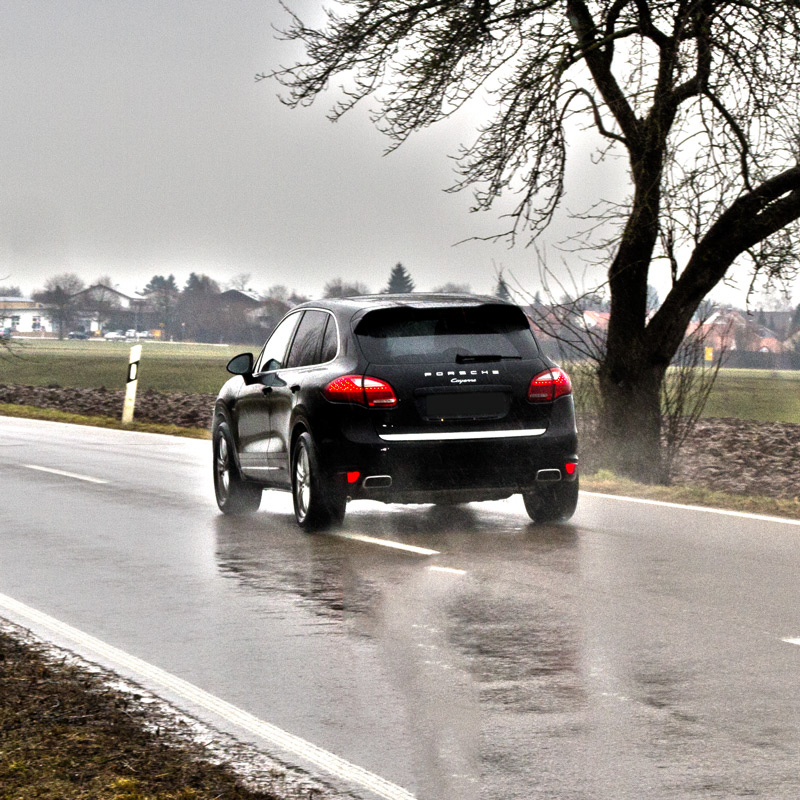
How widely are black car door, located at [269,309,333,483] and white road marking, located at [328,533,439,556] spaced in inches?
31.6

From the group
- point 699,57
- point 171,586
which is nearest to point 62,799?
point 171,586

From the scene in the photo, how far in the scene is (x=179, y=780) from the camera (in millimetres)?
5027

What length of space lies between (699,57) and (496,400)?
7.31 metres

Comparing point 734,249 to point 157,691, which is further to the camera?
point 734,249

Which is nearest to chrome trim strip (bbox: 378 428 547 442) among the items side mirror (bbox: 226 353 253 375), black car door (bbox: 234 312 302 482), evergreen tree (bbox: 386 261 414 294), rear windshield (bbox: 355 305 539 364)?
rear windshield (bbox: 355 305 539 364)

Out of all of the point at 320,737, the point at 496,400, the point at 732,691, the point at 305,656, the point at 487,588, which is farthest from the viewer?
the point at 496,400

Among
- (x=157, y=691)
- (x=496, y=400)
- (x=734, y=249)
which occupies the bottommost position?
(x=157, y=691)

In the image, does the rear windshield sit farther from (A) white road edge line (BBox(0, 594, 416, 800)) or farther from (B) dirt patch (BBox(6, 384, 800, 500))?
(B) dirt patch (BBox(6, 384, 800, 500))

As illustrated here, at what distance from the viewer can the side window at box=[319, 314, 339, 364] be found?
1152cm

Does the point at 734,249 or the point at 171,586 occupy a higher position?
the point at 734,249

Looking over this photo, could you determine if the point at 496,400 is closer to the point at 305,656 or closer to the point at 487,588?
the point at 487,588

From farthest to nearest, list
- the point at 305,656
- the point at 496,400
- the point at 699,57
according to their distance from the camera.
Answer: the point at 699,57 → the point at 496,400 → the point at 305,656

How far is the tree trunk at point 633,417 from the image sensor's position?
18.3 metres

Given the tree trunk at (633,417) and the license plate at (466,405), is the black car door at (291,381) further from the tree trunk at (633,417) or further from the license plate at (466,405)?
the tree trunk at (633,417)
